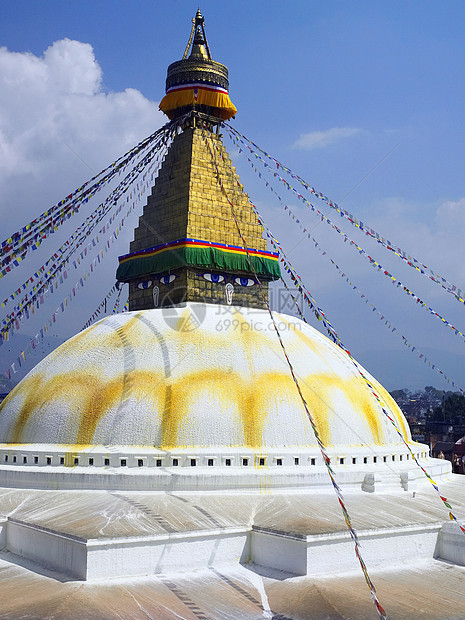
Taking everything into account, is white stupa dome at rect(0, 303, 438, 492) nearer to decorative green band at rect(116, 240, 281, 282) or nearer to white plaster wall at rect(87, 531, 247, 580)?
Answer: decorative green band at rect(116, 240, 281, 282)

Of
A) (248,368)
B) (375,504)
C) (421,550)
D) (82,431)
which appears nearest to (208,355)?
(248,368)

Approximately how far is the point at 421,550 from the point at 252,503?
2846 millimetres

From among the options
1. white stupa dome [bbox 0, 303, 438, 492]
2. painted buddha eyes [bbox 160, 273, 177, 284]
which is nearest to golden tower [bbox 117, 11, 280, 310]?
painted buddha eyes [bbox 160, 273, 177, 284]

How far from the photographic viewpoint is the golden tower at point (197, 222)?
15891 mm

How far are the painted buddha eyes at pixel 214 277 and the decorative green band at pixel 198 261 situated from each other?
0.17 metres

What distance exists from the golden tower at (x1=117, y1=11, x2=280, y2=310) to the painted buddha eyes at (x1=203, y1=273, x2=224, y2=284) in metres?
0.02

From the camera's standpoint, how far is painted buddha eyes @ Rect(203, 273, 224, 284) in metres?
16.0

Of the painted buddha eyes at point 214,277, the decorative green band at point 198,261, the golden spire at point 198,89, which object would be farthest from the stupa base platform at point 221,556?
the golden spire at point 198,89

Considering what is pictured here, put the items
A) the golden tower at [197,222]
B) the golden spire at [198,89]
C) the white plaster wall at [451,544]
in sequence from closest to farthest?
the white plaster wall at [451,544]
the golden tower at [197,222]
the golden spire at [198,89]

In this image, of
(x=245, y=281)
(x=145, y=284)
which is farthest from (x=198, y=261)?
(x=145, y=284)

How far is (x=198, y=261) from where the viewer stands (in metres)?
15.6

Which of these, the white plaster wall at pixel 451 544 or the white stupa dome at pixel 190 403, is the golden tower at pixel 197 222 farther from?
the white plaster wall at pixel 451 544

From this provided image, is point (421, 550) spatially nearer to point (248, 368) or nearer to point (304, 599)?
point (304, 599)

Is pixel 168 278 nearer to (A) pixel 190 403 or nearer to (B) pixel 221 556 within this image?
(A) pixel 190 403
